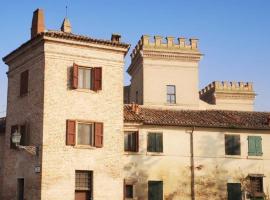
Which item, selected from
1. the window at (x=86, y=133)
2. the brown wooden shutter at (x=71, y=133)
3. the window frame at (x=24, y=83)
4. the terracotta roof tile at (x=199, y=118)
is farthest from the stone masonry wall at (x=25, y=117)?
the terracotta roof tile at (x=199, y=118)

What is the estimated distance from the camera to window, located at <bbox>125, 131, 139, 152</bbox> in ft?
97.9

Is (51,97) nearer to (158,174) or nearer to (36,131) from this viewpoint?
(36,131)

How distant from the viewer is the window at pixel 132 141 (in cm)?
2985

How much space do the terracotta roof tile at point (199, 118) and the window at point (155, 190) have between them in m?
3.65

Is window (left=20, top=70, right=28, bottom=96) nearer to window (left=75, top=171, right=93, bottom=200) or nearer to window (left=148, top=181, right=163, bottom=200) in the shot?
window (left=75, top=171, right=93, bottom=200)

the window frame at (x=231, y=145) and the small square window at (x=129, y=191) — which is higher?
the window frame at (x=231, y=145)

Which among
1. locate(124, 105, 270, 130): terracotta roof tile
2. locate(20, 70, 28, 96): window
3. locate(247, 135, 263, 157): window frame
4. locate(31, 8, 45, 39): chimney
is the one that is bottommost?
locate(247, 135, 263, 157): window frame

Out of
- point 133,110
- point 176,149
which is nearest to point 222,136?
point 176,149

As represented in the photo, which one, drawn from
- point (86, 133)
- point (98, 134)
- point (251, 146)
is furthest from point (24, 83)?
point (251, 146)

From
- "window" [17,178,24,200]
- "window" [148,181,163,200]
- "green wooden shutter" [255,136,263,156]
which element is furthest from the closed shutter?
"window" [17,178,24,200]

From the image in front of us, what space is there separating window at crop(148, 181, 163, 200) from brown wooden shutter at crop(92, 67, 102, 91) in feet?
24.6

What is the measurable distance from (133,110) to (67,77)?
22.8ft

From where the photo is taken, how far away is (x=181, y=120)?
31.5 meters

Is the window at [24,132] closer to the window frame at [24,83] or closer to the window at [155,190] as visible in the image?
the window frame at [24,83]
